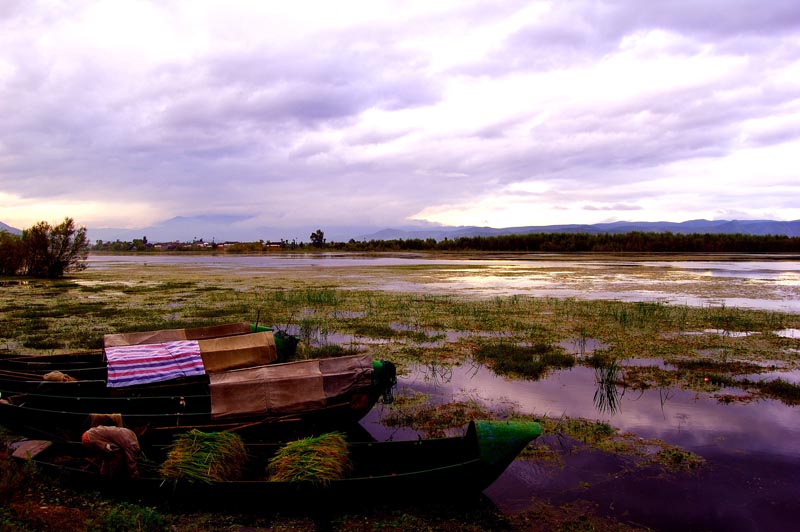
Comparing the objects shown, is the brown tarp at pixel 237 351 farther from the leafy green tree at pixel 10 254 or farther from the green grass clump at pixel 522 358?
the leafy green tree at pixel 10 254

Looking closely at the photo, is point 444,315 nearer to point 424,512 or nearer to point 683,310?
point 683,310

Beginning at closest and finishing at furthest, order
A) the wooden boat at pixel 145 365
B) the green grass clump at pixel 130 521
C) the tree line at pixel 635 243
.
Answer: the green grass clump at pixel 130 521, the wooden boat at pixel 145 365, the tree line at pixel 635 243

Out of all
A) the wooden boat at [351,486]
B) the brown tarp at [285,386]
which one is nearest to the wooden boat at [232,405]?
the brown tarp at [285,386]

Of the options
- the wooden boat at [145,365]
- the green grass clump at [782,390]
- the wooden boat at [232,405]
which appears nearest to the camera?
the wooden boat at [232,405]

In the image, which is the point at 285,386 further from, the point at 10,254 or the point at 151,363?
the point at 10,254

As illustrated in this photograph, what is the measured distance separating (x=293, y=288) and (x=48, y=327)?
13607 mm

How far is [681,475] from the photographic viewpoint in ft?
22.1

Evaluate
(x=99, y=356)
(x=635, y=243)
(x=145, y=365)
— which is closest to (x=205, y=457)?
(x=145, y=365)

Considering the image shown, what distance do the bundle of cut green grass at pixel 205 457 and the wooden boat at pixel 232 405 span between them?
0.42 meters

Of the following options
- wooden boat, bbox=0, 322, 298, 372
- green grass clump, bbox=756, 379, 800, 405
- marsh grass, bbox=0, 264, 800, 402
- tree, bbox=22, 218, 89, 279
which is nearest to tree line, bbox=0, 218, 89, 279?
tree, bbox=22, 218, 89, 279

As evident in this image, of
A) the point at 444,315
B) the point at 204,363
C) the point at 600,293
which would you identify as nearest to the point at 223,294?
the point at 444,315

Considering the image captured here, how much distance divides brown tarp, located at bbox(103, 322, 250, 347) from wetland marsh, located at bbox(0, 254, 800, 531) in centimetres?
218

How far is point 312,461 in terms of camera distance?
19.5ft

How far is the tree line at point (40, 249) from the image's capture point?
36.0 meters
